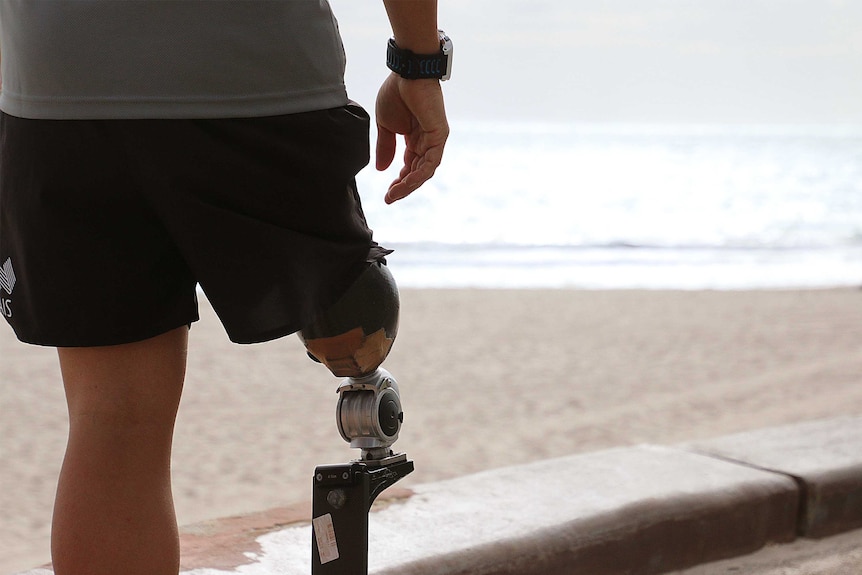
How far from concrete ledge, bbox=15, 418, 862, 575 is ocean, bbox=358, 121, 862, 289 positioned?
8.71m

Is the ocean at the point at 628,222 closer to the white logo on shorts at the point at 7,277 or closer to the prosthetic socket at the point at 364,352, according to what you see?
the prosthetic socket at the point at 364,352

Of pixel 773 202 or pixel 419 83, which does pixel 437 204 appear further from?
pixel 419 83

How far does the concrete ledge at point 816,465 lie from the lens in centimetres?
260

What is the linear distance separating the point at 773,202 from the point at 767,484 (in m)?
27.9

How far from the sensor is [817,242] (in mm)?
18812

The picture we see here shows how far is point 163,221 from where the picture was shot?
1.23m

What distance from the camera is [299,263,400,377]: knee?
1.41m

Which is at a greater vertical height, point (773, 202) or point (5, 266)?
point (5, 266)

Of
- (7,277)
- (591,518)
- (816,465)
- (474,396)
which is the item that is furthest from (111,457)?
(474,396)

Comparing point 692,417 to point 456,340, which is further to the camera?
point 456,340

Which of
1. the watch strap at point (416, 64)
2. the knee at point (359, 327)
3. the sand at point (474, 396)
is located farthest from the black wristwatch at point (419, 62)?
the sand at point (474, 396)

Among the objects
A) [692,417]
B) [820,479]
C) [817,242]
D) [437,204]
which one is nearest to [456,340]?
[692,417]

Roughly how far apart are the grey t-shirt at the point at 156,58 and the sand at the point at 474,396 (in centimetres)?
226

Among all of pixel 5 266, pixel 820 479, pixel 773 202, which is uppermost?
pixel 5 266
